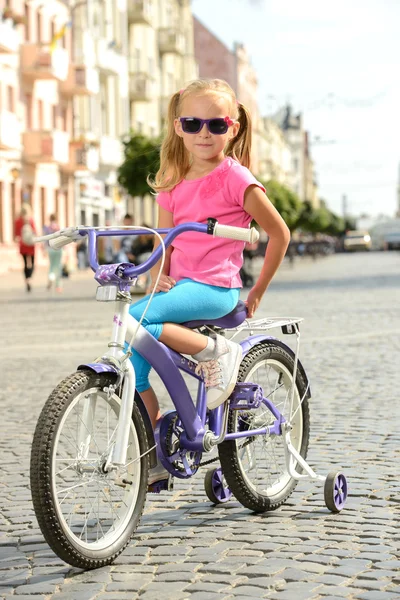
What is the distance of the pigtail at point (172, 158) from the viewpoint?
17.1 feet

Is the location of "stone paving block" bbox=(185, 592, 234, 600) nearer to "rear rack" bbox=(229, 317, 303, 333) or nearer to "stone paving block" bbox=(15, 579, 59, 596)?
"stone paving block" bbox=(15, 579, 59, 596)

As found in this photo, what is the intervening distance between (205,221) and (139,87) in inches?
2343

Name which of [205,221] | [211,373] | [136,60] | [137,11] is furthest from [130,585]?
[136,60]

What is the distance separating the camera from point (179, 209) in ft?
17.0

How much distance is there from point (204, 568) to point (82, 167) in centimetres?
4800

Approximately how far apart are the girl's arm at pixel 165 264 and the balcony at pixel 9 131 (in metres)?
38.7

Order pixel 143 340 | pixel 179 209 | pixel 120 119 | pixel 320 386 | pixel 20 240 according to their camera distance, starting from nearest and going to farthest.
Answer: pixel 143 340
pixel 179 209
pixel 320 386
pixel 20 240
pixel 120 119

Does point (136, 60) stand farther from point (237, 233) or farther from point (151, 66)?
point (237, 233)

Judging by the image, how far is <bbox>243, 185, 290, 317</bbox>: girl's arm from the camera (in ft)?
16.7

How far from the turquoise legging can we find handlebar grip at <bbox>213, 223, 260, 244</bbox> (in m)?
0.48

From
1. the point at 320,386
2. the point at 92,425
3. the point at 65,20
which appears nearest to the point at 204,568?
the point at 92,425

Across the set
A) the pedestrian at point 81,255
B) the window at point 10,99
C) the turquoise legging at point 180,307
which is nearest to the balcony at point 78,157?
the pedestrian at point 81,255

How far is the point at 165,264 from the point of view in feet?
17.0

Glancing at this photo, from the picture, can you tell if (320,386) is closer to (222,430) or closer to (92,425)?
(222,430)
